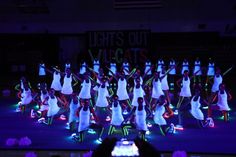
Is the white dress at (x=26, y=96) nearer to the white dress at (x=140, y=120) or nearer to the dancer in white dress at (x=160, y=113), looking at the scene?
the white dress at (x=140, y=120)

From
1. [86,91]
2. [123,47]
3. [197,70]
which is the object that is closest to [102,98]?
[86,91]

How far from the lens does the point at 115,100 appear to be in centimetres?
1016

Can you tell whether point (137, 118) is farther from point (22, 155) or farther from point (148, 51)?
point (148, 51)

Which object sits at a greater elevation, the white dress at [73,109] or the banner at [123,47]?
the banner at [123,47]

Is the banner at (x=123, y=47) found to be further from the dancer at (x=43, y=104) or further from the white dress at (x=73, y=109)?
the white dress at (x=73, y=109)

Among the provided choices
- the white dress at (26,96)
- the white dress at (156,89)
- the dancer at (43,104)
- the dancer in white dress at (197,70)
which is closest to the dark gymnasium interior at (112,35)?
the dancer in white dress at (197,70)

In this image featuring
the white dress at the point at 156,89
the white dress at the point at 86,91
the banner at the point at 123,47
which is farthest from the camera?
the banner at the point at 123,47

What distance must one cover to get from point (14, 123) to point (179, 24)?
35.9 ft

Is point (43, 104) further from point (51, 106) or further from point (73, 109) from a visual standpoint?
point (73, 109)

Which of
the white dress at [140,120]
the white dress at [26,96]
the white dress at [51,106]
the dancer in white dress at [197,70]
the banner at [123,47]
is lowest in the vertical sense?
the white dress at [140,120]

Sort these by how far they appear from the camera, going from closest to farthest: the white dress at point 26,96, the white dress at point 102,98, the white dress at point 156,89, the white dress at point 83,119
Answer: the white dress at point 83,119 < the white dress at point 102,98 < the white dress at point 156,89 < the white dress at point 26,96

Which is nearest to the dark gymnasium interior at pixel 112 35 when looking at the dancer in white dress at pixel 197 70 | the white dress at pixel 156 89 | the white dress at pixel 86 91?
the dancer in white dress at pixel 197 70

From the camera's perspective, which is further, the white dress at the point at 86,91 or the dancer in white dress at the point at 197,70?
the dancer in white dress at the point at 197,70

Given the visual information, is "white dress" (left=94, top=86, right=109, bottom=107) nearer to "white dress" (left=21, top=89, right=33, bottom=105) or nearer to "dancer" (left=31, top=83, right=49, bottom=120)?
"dancer" (left=31, top=83, right=49, bottom=120)
